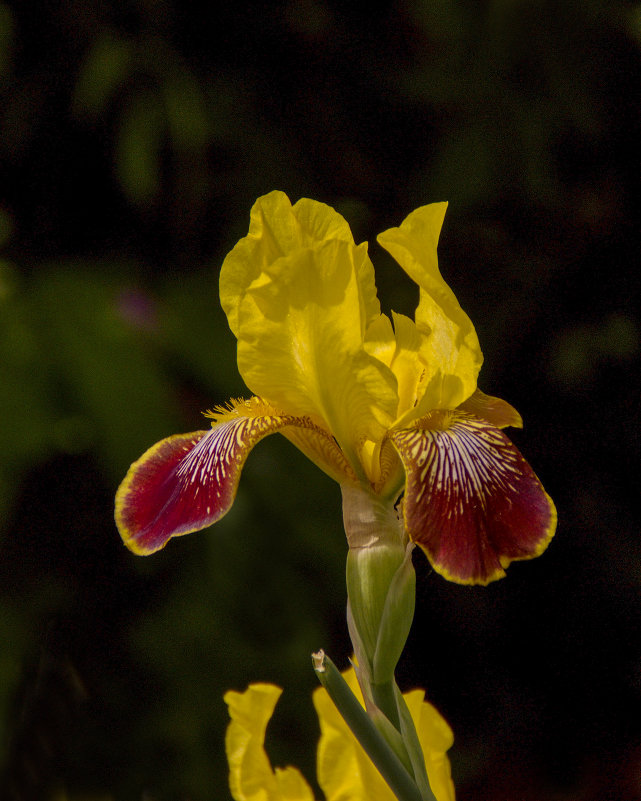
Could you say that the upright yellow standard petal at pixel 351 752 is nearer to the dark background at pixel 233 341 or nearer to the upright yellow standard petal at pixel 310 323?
the upright yellow standard petal at pixel 310 323

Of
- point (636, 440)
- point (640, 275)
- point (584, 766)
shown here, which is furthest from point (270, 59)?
point (584, 766)

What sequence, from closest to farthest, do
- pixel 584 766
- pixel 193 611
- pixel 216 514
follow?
pixel 216 514, pixel 193 611, pixel 584 766

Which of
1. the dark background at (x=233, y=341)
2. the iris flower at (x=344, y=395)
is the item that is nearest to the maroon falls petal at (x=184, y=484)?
the iris flower at (x=344, y=395)

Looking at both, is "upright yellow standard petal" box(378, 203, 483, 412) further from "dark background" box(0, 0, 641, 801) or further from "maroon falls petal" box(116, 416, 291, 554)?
"dark background" box(0, 0, 641, 801)

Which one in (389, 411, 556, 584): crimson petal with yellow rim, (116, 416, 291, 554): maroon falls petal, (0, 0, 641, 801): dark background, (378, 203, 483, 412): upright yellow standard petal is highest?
(378, 203, 483, 412): upright yellow standard petal

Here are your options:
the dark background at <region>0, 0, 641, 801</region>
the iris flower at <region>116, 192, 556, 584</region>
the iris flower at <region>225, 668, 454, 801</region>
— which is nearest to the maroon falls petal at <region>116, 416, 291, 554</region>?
the iris flower at <region>116, 192, 556, 584</region>

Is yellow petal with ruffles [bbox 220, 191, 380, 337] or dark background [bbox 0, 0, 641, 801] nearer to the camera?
yellow petal with ruffles [bbox 220, 191, 380, 337]

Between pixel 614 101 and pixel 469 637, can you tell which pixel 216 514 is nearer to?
pixel 469 637
